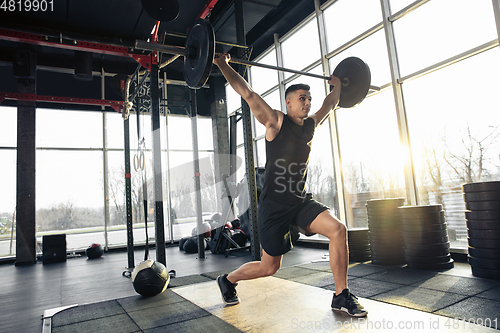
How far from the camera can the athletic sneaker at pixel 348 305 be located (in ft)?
6.08

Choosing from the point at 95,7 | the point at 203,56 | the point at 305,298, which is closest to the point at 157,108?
the point at 203,56

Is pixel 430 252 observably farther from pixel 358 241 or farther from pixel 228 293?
pixel 228 293

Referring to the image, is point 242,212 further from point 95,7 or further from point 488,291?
point 95,7

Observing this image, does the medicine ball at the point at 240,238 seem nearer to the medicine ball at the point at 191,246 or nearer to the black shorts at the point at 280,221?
the medicine ball at the point at 191,246

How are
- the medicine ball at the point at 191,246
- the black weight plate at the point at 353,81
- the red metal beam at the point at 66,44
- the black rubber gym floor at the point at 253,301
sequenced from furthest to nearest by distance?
1. the medicine ball at the point at 191,246
2. the red metal beam at the point at 66,44
3. the black weight plate at the point at 353,81
4. the black rubber gym floor at the point at 253,301

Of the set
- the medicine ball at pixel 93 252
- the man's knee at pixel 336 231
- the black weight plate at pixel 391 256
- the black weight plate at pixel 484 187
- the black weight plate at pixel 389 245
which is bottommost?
the medicine ball at pixel 93 252

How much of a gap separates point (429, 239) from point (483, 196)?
668 mm

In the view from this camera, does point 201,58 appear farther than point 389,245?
No

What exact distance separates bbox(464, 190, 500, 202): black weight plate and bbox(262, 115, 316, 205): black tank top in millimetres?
1777

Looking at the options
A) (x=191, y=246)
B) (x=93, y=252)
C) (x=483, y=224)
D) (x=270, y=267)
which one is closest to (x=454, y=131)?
(x=483, y=224)

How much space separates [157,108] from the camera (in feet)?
11.2

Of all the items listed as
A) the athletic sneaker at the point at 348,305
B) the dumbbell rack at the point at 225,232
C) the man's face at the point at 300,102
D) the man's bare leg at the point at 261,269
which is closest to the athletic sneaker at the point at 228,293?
the man's bare leg at the point at 261,269

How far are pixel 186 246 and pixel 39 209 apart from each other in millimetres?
3293

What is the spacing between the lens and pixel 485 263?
105 inches
